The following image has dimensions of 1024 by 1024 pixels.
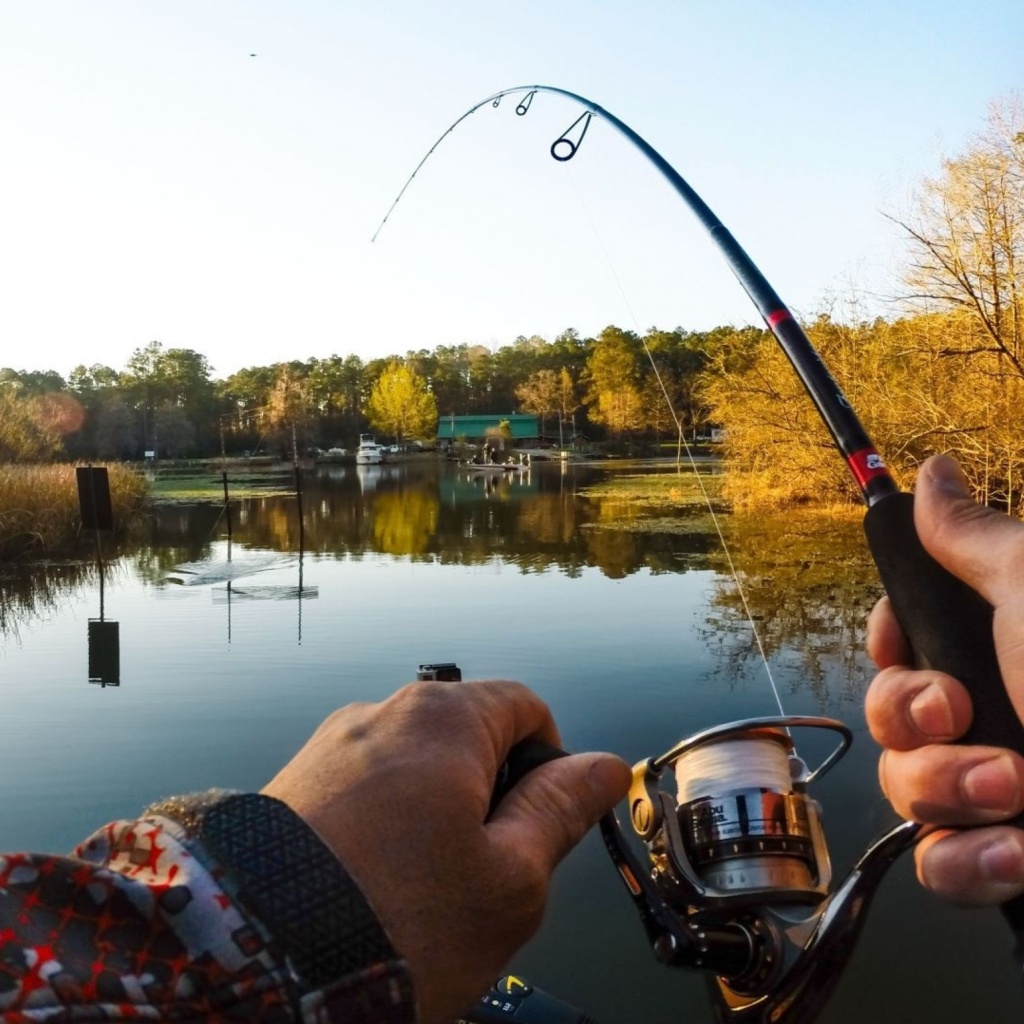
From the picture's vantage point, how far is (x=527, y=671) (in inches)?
271

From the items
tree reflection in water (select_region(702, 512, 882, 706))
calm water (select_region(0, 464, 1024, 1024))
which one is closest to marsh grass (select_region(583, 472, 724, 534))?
tree reflection in water (select_region(702, 512, 882, 706))

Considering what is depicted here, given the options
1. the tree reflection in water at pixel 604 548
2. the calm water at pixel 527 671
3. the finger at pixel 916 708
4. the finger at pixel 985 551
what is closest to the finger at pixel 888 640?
the finger at pixel 916 708

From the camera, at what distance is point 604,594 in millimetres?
9836

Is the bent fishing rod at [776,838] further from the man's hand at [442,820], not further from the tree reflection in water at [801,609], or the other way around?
the tree reflection in water at [801,609]

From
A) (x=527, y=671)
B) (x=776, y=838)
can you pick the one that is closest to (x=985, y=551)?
(x=776, y=838)

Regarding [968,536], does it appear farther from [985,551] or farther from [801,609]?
[801,609]

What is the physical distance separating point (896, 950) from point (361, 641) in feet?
17.7

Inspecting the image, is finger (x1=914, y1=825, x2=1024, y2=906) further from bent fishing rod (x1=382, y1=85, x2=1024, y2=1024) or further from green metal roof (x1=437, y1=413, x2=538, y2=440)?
green metal roof (x1=437, y1=413, x2=538, y2=440)

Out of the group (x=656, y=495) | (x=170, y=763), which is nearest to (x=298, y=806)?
(x=170, y=763)

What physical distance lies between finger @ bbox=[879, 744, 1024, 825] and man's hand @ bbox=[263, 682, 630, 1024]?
0.41 meters

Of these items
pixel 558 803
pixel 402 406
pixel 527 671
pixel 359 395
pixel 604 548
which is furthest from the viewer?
pixel 359 395

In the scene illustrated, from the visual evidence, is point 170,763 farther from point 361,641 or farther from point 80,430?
point 80,430

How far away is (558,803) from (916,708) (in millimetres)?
436

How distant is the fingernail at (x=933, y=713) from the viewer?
1.01 m
